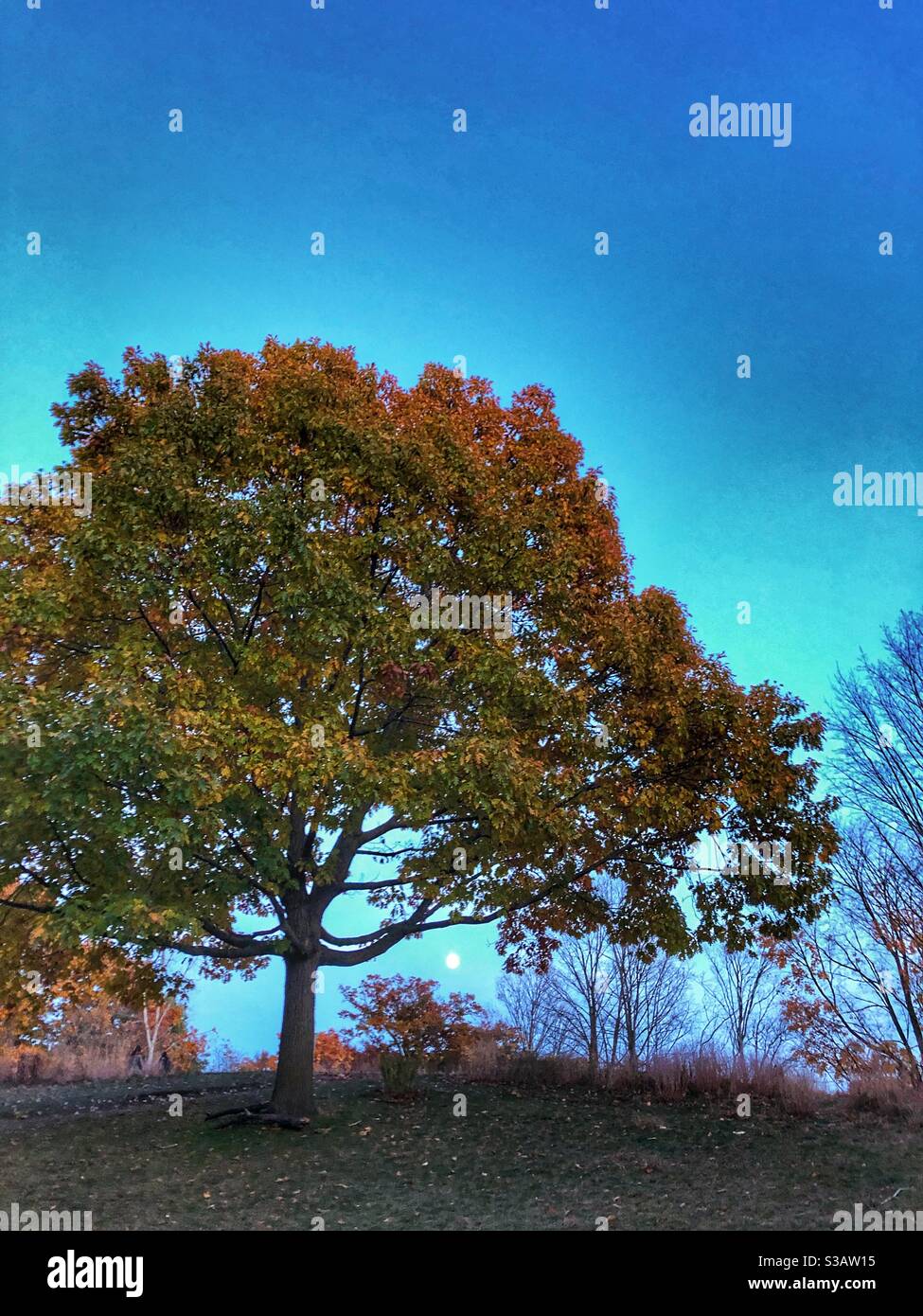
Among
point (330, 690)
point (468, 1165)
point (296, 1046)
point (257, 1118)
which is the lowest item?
point (468, 1165)

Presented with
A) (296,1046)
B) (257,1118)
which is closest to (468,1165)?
(296,1046)

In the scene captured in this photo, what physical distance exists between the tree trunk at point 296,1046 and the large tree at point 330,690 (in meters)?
0.04

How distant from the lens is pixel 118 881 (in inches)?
A: 561

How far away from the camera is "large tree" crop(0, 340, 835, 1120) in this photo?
13.0 meters

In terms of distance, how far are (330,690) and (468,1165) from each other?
719 centimetres

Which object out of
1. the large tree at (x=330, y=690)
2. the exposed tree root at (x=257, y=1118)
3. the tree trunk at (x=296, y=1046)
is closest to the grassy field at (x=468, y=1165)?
the exposed tree root at (x=257, y=1118)

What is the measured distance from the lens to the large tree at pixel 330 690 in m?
13.0

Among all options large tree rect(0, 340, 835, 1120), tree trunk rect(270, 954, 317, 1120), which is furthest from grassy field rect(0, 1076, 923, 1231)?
large tree rect(0, 340, 835, 1120)

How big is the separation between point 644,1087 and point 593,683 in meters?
8.93

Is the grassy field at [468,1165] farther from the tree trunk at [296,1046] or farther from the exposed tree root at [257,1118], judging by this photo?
the tree trunk at [296,1046]

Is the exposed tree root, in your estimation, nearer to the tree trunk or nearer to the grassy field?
the tree trunk

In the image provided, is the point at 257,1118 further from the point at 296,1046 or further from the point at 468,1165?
the point at 468,1165

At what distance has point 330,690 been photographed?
1509 centimetres
